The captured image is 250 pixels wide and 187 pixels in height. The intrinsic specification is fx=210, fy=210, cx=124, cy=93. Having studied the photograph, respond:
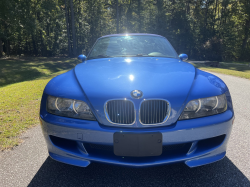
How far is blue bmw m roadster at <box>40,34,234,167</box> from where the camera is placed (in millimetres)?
1847

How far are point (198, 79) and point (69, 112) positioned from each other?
1.44m

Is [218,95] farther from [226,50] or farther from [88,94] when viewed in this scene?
[226,50]

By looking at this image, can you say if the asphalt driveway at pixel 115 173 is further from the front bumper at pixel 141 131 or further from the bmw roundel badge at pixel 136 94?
the bmw roundel badge at pixel 136 94

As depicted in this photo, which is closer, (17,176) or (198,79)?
(17,176)

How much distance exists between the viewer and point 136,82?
2117 millimetres

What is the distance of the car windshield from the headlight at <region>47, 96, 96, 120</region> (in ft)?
5.00

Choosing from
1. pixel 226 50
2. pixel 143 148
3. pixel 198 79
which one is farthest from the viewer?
pixel 226 50

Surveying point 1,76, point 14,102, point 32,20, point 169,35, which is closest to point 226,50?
point 169,35

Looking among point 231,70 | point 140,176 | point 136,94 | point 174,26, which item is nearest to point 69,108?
point 136,94

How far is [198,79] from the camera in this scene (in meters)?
2.35

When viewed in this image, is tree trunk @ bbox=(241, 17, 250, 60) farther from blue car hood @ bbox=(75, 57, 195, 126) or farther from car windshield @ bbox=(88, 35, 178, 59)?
blue car hood @ bbox=(75, 57, 195, 126)

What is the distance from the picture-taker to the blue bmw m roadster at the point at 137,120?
1.85 metres

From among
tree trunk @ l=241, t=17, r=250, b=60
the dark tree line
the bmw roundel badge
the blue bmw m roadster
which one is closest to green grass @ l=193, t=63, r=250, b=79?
the blue bmw m roadster

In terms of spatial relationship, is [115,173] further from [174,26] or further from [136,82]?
[174,26]
